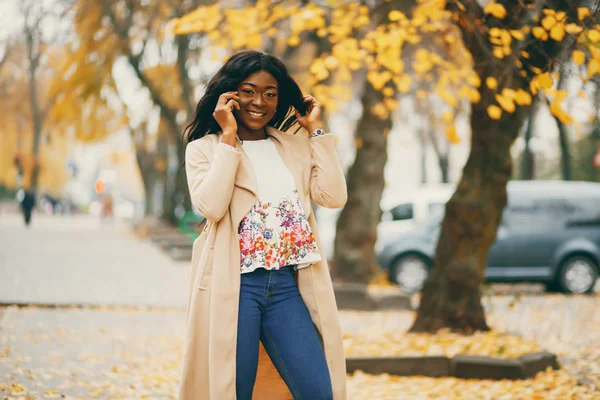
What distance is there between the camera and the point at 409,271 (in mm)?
15594

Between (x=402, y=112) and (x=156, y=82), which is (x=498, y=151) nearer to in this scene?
(x=156, y=82)

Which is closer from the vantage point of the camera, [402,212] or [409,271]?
[409,271]

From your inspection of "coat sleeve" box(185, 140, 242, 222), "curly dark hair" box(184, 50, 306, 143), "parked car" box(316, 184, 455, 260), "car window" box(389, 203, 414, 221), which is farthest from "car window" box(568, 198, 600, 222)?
"coat sleeve" box(185, 140, 242, 222)

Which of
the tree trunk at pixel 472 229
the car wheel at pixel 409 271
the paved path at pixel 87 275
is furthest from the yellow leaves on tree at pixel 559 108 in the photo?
the car wheel at pixel 409 271

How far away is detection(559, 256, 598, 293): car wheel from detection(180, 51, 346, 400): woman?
12.2m

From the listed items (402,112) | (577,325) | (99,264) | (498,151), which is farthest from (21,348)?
(402,112)

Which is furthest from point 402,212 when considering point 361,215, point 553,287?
point 553,287

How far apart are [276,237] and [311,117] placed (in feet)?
2.39

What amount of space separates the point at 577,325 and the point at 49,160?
46503 millimetres

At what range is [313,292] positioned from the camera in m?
3.73

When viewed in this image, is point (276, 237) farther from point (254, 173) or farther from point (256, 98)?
point (256, 98)

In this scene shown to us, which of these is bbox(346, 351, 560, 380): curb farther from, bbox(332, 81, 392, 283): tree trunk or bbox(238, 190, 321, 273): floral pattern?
bbox(332, 81, 392, 283): tree trunk

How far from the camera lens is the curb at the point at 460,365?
674 centimetres

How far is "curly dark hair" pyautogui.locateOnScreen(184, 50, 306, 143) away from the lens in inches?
151
